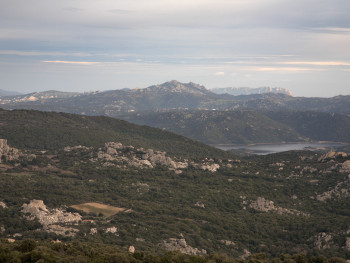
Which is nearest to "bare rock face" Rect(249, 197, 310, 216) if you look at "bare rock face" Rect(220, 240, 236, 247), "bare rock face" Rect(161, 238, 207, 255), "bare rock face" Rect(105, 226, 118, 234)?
"bare rock face" Rect(220, 240, 236, 247)

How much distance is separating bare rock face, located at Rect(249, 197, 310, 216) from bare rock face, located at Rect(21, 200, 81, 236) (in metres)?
67.7

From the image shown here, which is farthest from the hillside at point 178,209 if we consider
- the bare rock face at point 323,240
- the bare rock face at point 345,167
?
the bare rock face at point 345,167

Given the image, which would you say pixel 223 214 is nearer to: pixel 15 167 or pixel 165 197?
pixel 165 197

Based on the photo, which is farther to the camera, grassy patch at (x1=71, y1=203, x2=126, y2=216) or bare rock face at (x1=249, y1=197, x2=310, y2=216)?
bare rock face at (x1=249, y1=197, x2=310, y2=216)

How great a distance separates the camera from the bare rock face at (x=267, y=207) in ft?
490

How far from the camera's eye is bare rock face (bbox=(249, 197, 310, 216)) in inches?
5886

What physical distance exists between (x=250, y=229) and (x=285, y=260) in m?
52.2

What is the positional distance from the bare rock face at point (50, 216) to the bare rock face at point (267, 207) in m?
67.7

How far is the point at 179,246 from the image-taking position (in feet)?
367

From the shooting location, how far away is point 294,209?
15350 cm

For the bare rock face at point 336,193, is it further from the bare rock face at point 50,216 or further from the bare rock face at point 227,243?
the bare rock face at point 50,216

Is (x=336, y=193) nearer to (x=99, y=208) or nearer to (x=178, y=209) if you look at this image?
(x=178, y=209)

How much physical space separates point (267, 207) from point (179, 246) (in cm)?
5391

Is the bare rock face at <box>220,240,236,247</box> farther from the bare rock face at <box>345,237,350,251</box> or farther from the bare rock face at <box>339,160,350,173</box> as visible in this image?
the bare rock face at <box>339,160,350,173</box>
